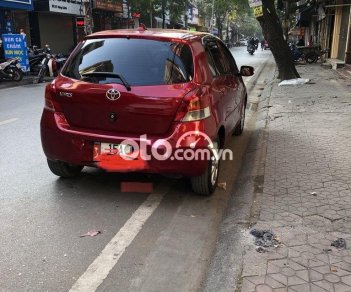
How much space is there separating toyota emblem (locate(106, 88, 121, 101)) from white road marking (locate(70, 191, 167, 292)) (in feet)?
3.73

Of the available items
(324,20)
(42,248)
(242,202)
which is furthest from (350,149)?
(324,20)

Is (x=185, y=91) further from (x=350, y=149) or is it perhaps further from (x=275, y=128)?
(x=275, y=128)

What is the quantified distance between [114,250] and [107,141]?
1203 mm

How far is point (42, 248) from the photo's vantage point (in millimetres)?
3586

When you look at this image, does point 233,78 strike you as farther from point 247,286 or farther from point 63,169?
point 247,286

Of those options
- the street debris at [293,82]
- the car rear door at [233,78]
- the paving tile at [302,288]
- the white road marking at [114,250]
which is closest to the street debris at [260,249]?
the paving tile at [302,288]

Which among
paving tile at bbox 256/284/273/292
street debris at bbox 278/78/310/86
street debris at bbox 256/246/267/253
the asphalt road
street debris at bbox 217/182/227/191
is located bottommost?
street debris at bbox 278/78/310/86

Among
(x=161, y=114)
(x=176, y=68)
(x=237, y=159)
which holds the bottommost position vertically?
(x=237, y=159)

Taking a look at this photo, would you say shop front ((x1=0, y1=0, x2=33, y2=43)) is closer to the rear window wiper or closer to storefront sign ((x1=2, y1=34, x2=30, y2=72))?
storefront sign ((x1=2, y1=34, x2=30, y2=72))

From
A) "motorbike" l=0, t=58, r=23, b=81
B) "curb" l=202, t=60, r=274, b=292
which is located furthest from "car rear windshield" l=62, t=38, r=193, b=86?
"motorbike" l=0, t=58, r=23, b=81

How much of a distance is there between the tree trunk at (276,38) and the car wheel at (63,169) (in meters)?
11.0

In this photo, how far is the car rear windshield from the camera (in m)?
4.34

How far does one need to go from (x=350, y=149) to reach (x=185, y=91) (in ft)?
9.56

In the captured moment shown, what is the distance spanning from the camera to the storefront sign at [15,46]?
55.5 ft
